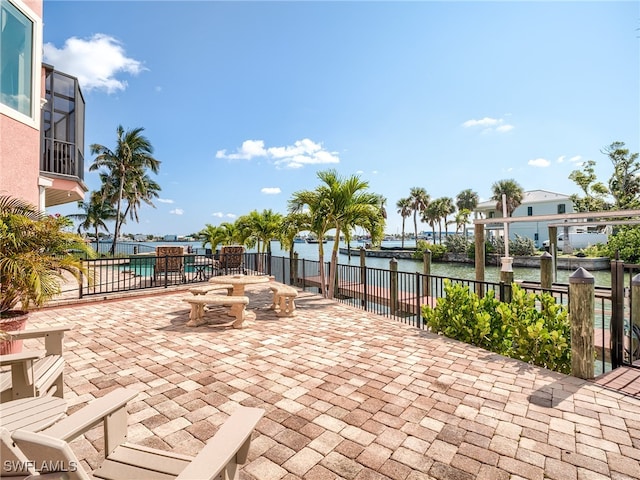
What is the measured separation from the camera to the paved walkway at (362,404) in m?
2.13

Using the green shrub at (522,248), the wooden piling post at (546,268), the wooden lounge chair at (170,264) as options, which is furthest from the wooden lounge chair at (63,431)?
the green shrub at (522,248)

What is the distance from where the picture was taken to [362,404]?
2918 mm

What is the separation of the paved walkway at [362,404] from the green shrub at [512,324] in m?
0.29

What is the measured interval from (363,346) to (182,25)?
346 inches

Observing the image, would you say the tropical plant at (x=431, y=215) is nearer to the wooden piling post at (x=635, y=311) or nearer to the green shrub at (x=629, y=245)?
the green shrub at (x=629, y=245)

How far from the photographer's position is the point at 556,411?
9.14 feet

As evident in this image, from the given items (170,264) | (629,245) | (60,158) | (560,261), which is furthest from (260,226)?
(560,261)

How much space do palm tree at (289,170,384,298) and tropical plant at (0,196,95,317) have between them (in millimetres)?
5904

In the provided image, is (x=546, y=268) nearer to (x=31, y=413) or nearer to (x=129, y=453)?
(x=129, y=453)

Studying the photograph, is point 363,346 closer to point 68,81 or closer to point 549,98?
point 549,98

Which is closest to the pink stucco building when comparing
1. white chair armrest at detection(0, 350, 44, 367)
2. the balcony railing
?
the balcony railing

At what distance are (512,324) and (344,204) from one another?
5.36m

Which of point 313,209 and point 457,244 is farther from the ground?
point 313,209

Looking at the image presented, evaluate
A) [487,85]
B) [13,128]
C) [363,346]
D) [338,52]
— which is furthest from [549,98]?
[13,128]
